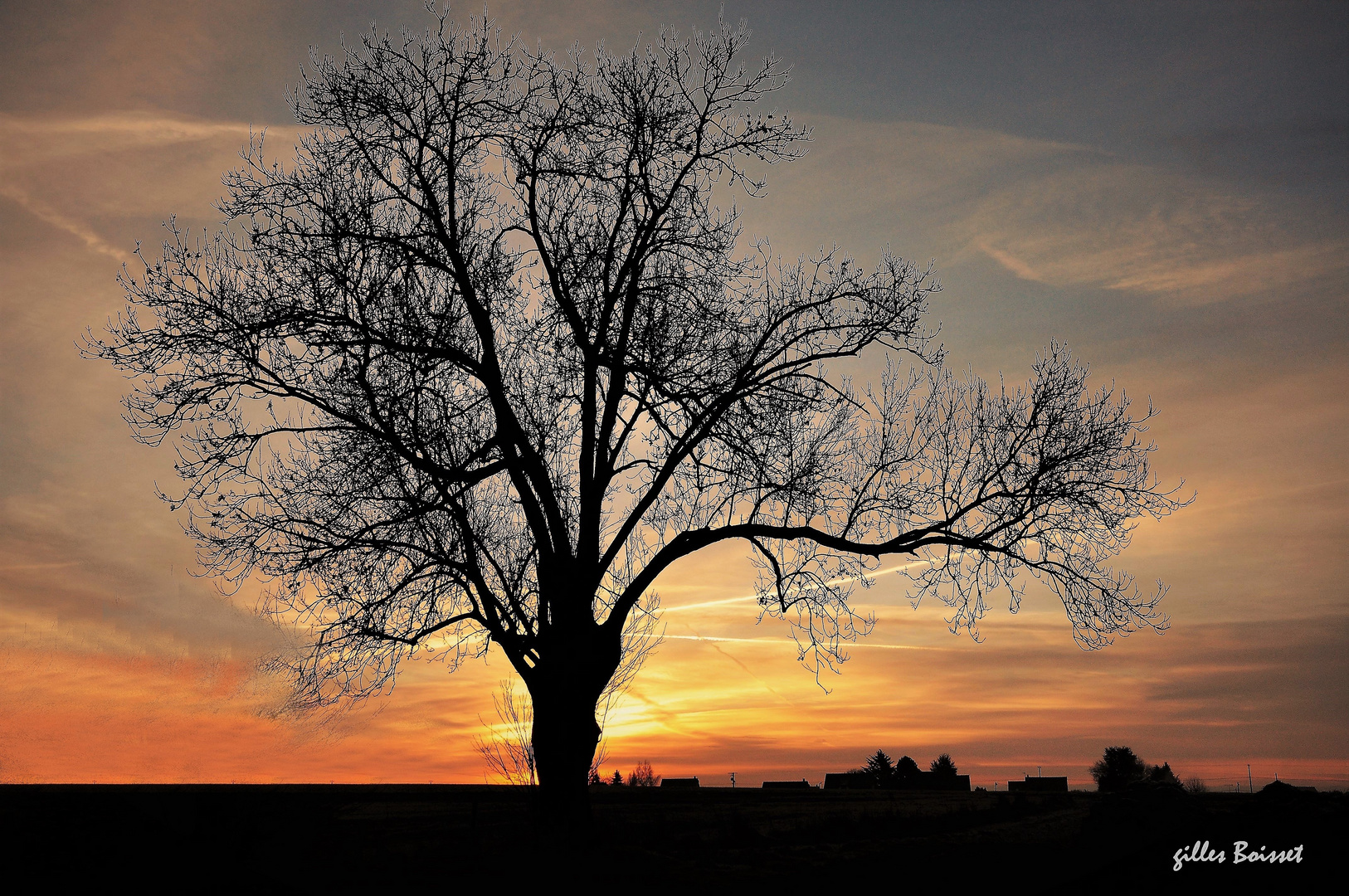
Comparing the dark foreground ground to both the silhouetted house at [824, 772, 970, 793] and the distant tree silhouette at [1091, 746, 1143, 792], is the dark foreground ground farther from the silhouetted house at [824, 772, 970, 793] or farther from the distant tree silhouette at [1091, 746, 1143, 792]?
the distant tree silhouette at [1091, 746, 1143, 792]

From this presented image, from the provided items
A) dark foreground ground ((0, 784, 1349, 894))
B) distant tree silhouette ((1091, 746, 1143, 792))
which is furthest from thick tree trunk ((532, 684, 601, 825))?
distant tree silhouette ((1091, 746, 1143, 792))

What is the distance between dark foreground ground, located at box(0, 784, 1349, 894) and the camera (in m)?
10.9

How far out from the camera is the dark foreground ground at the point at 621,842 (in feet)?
35.8

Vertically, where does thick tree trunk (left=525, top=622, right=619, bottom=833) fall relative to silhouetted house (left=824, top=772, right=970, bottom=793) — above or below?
above

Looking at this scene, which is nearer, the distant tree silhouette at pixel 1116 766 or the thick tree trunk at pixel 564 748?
the thick tree trunk at pixel 564 748

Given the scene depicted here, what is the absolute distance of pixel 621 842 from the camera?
13.1 meters

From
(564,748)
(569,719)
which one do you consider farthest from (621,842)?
(569,719)
